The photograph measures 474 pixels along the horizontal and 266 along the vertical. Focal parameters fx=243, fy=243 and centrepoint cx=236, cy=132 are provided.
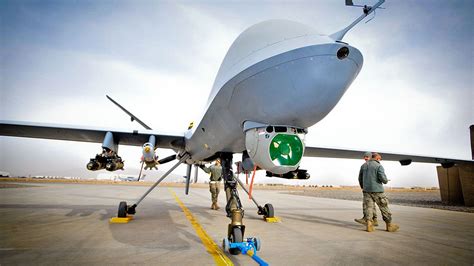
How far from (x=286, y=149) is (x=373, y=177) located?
15.2 ft

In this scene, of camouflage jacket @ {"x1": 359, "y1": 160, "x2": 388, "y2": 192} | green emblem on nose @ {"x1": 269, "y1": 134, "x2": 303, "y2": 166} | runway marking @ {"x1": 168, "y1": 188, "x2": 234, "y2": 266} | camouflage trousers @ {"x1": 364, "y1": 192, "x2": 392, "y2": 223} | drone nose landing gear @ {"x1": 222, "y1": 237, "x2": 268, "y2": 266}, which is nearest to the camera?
green emblem on nose @ {"x1": 269, "y1": 134, "x2": 303, "y2": 166}

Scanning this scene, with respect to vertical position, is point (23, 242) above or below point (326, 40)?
below

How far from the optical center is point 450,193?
15000mm

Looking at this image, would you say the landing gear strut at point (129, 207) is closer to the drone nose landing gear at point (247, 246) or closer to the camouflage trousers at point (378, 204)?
the drone nose landing gear at point (247, 246)

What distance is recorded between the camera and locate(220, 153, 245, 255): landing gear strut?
148 inches

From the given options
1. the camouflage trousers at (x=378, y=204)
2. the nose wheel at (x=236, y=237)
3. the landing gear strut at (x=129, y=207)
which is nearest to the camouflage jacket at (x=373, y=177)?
the camouflage trousers at (x=378, y=204)

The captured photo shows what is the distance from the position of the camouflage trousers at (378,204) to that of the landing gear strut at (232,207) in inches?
147

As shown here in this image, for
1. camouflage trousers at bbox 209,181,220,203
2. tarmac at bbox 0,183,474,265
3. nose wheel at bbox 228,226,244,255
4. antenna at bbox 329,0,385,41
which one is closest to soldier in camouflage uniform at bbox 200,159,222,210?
camouflage trousers at bbox 209,181,220,203

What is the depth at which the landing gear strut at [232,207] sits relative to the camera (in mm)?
3757

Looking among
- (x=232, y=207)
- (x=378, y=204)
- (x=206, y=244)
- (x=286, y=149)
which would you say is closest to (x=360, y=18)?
(x=286, y=149)

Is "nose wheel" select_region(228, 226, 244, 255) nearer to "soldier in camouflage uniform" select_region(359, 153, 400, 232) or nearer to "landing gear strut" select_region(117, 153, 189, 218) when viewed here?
"landing gear strut" select_region(117, 153, 189, 218)

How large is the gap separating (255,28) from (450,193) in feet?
60.3

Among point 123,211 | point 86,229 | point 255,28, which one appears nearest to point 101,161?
point 86,229

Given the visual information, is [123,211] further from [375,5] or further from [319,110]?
[375,5]
